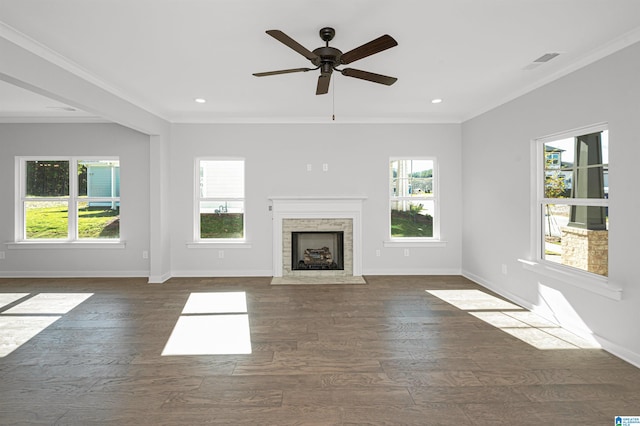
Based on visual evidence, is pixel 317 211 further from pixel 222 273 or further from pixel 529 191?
pixel 529 191

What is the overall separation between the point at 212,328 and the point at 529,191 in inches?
148

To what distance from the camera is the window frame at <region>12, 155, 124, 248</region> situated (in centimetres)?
541

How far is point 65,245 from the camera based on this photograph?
5.40m

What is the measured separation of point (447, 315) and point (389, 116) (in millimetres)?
3103

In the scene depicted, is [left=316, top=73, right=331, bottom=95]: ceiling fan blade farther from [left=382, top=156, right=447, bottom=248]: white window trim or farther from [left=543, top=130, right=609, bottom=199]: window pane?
[left=382, top=156, right=447, bottom=248]: white window trim

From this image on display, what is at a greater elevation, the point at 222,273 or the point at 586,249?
the point at 586,249

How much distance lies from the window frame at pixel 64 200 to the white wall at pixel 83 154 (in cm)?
6

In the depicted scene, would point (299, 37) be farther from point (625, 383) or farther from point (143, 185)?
point (143, 185)

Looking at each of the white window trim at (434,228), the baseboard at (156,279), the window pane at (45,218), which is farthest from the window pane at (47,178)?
the white window trim at (434,228)

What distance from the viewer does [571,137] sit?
3.42m

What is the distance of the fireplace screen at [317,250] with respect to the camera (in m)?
5.57

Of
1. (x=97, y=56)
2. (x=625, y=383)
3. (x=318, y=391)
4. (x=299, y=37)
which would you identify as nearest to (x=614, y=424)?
(x=625, y=383)

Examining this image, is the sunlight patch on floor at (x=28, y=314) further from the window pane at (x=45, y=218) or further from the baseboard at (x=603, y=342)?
the baseboard at (x=603, y=342)

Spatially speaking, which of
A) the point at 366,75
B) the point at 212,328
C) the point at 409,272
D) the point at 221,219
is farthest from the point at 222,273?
the point at 366,75
